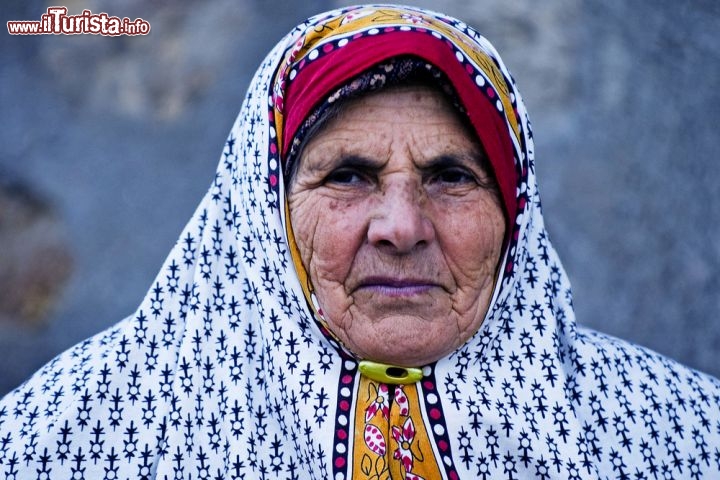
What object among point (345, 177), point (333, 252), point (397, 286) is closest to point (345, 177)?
point (345, 177)

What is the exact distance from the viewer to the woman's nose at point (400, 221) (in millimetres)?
1838

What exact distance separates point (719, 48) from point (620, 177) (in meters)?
0.91

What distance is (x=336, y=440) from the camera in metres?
1.95

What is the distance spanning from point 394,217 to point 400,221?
0.02m

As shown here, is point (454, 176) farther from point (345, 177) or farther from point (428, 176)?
point (345, 177)

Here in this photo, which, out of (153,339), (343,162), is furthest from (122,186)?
(343,162)

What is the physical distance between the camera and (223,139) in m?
5.20

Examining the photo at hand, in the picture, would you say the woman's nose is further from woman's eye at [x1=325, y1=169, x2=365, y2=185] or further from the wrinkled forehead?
the wrinkled forehead

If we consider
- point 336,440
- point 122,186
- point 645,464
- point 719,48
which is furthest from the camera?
point 122,186

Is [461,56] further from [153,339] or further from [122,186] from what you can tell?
[122,186]

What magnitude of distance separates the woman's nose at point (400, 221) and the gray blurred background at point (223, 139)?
2903 millimetres

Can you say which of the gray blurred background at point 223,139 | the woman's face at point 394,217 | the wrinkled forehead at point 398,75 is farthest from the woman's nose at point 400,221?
the gray blurred background at point 223,139

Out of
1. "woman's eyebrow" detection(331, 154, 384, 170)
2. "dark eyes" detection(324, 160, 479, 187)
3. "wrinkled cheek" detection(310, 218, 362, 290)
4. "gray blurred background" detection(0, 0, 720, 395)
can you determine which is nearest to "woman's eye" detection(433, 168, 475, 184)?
"dark eyes" detection(324, 160, 479, 187)

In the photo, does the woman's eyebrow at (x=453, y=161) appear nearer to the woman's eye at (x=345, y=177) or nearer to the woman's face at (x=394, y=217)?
the woman's face at (x=394, y=217)
